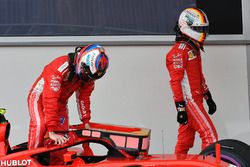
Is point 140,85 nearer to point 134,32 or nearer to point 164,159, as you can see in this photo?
point 134,32

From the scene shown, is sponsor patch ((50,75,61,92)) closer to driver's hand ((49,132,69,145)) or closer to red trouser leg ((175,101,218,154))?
driver's hand ((49,132,69,145))

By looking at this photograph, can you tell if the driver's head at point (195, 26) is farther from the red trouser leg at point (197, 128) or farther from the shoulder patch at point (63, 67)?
the shoulder patch at point (63, 67)

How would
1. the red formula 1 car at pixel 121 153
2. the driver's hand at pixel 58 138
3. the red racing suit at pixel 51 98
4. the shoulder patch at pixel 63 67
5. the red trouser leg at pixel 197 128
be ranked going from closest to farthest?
the red formula 1 car at pixel 121 153 < the driver's hand at pixel 58 138 < the red racing suit at pixel 51 98 < the shoulder patch at pixel 63 67 < the red trouser leg at pixel 197 128

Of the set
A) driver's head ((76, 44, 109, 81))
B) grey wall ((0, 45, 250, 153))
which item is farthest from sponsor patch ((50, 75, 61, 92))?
grey wall ((0, 45, 250, 153))

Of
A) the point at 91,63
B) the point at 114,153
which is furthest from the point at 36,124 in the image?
the point at 114,153

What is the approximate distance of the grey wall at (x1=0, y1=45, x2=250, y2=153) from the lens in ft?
22.7

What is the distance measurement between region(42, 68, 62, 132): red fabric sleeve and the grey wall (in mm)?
1962

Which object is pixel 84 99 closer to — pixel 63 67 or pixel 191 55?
pixel 63 67

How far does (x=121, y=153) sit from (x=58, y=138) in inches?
21.8

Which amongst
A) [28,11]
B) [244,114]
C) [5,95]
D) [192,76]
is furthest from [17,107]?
[244,114]

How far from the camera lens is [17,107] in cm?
695

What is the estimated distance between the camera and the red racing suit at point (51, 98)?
16.0 feet

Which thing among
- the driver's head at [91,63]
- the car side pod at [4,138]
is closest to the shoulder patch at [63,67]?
the driver's head at [91,63]

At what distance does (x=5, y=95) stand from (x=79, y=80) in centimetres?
196
